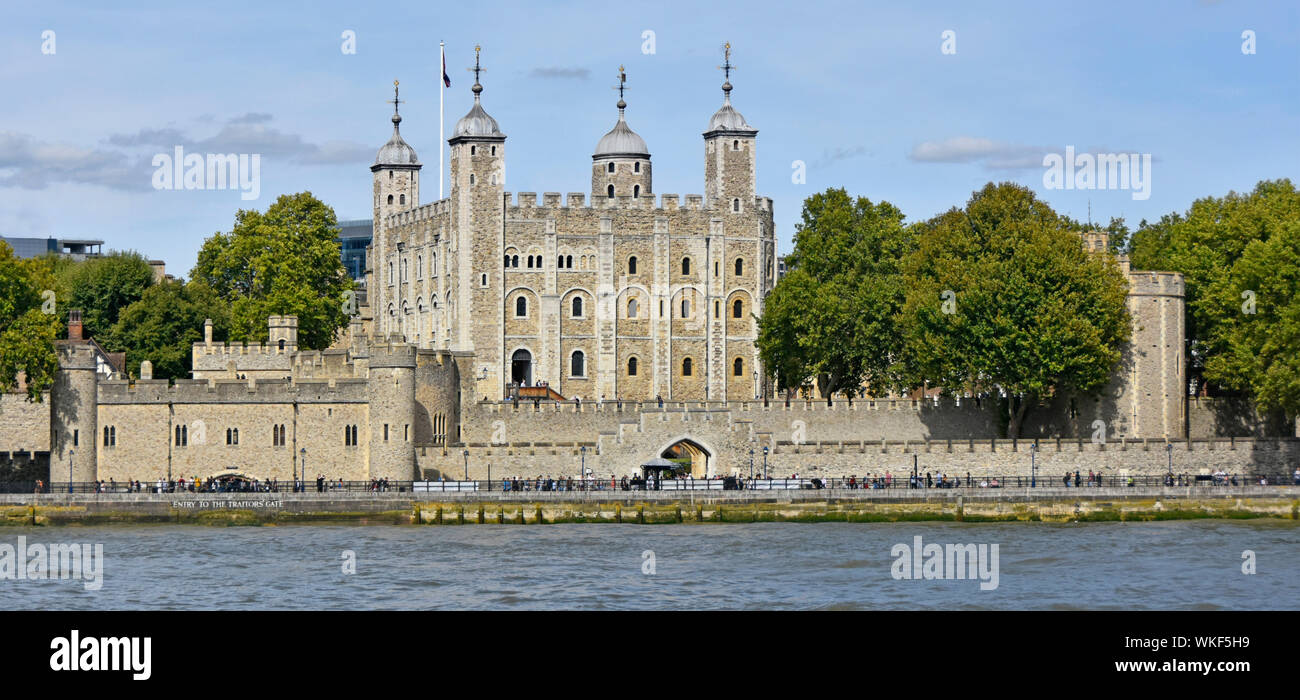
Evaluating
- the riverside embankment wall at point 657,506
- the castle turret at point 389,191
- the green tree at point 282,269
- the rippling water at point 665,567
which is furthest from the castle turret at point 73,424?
the castle turret at point 389,191

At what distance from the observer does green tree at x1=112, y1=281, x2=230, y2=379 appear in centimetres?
8050

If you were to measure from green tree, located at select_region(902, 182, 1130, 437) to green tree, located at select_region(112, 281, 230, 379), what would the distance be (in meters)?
29.5

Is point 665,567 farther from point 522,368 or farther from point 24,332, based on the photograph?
point 522,368

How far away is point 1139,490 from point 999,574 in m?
17.9

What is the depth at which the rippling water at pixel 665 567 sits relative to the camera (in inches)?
1582

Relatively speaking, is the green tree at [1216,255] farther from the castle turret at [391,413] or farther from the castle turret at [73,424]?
the castle turret at [73,424]

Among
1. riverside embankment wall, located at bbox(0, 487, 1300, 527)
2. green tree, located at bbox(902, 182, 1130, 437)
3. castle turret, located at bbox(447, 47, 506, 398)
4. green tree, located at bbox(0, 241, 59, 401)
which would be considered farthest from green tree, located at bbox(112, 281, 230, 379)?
green tree, located at bbox(902, 182, 1130, 437)

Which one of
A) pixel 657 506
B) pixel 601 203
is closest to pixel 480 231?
pixel 601 203

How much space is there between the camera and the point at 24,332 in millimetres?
60906

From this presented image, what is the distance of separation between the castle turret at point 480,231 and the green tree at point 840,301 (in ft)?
38.9

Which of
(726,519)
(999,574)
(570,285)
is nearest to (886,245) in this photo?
(570,285)

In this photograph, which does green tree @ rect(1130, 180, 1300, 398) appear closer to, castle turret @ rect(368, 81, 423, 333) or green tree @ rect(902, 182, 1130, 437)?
green tree @ rect(902, 182, 1130, 437)
